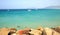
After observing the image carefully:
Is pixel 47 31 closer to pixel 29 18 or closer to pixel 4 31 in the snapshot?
pixel 29 18

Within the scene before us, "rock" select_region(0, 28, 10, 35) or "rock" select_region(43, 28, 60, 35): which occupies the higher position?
"rock" select_region(0, 28, 10, 35)

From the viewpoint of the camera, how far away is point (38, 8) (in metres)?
1.69

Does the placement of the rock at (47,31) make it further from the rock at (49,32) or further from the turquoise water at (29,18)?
the turquoise water at (29,18)

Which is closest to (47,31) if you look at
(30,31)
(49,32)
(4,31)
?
(49,32)

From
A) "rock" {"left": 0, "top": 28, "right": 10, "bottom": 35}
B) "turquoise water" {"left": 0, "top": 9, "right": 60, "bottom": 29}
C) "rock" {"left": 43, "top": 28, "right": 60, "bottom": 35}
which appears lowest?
"rock" {"left": 43, "top": 28, "right": 60, "bottom": 35}

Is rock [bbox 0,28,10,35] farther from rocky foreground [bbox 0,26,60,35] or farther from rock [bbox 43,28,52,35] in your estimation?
rock [bbox 43,28,52,35]

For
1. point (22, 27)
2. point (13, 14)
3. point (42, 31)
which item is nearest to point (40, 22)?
point (42, 31)

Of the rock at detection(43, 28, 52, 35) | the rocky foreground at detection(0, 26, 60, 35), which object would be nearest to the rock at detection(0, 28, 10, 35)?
the rocky foreground at detection(0, 26, 60, 35)

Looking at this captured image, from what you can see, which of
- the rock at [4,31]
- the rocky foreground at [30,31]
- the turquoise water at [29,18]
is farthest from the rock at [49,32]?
the rock at [4,31]

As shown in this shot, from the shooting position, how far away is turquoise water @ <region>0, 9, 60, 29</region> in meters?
1.69

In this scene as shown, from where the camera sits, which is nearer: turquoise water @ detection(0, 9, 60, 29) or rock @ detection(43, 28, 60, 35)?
rock @ detection(43, 28, 60, 35)

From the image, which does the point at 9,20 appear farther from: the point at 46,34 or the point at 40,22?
the point at 46,34

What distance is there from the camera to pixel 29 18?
171 centimetres

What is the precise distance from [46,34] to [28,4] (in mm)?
422
